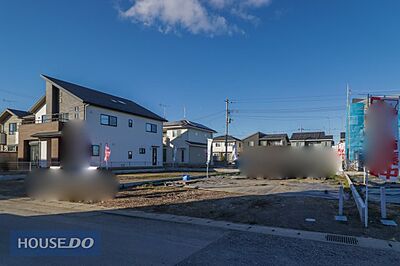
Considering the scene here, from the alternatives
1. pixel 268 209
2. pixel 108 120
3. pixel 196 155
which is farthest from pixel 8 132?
pixel 268 209

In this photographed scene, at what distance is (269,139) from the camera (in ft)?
197

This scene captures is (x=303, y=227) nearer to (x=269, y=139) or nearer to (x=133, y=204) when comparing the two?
(x=133, y=204)

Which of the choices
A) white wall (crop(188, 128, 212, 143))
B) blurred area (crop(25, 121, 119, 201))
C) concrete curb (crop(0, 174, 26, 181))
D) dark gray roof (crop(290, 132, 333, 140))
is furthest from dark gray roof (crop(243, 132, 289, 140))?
blurred area (crop(25, 121, 119, 201))

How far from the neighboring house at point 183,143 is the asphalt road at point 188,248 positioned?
36423mm

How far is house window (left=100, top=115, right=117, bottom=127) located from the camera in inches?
1114

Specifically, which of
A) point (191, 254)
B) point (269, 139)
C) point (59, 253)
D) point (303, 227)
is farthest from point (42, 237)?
point (269, 139)

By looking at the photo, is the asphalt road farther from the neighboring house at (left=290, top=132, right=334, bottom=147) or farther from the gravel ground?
the neighboring house at (left=290, top=132, right=334, bottom=147)

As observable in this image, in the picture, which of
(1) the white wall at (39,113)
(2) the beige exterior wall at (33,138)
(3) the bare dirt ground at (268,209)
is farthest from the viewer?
(1) the white wall at (39,113)

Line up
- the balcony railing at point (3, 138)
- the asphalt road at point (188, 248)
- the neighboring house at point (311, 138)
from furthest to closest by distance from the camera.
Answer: the neighboring house at point (311, 138) < the balcony railing at point (3, 138) < the asphalt road at point (188, 248)

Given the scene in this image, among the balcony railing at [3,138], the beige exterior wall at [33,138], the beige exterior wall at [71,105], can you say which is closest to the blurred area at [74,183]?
the beige exterior wall at [33,138]

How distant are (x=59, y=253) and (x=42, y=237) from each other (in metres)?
1.25

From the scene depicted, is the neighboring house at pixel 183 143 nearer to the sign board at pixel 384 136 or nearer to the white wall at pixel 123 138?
the white wall at pixel 123 138

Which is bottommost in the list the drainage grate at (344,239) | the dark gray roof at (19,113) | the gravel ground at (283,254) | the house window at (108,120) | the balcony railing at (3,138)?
the drainage grate at (344,239)

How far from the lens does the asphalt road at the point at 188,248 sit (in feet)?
15.4
